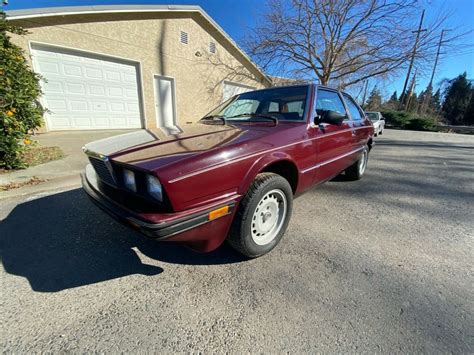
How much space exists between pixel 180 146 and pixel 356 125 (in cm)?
Result: 311

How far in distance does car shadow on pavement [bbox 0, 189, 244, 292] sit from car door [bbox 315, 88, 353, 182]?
5.14ft

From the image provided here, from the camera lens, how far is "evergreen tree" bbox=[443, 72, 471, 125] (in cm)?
3422

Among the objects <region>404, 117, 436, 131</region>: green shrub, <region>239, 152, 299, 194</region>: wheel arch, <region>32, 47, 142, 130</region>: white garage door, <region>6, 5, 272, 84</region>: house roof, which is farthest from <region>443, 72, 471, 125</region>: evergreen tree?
<region>239, 152, 299, 194</region>: wheel arch

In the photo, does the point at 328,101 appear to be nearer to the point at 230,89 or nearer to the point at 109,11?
the point at 109,11

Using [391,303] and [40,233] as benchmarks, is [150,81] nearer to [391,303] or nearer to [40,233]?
[40,233]

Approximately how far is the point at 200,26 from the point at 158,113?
5.22 meters

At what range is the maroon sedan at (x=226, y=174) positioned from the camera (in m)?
1.50

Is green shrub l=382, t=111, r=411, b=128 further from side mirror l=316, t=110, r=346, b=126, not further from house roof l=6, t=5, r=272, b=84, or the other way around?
side mirror l=316, t=110, r=346, b=126

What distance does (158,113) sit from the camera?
34.5 ft

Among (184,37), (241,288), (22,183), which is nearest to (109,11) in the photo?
(184,37)

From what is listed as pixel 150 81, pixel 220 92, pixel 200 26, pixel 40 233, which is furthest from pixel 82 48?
pixel 40 233

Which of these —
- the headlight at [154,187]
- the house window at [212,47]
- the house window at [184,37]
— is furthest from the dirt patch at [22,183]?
the house window at [212,47]

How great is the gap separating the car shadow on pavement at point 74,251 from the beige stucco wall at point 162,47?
24.2 feet

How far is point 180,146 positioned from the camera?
181cm
